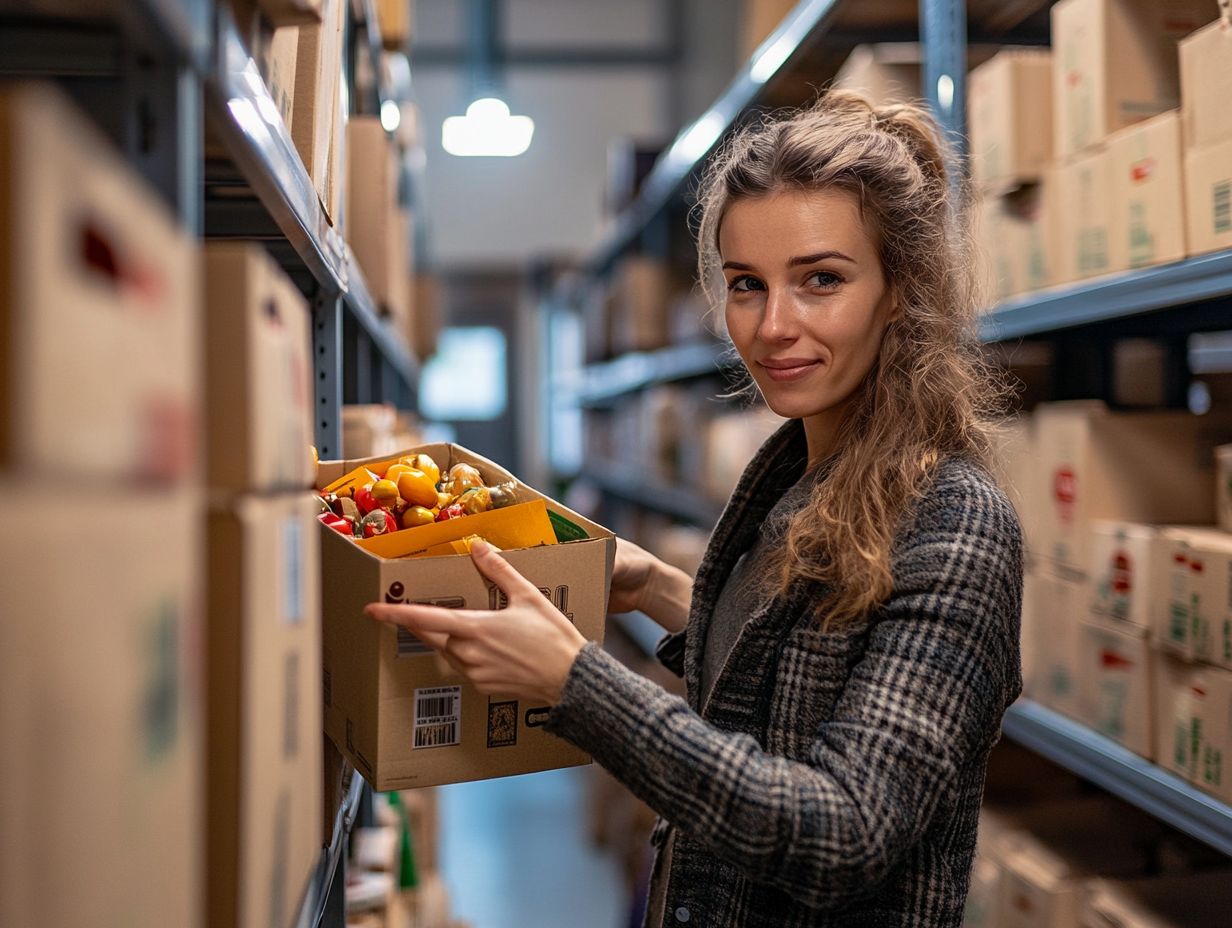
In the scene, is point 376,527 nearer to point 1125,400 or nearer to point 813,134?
point 813,134

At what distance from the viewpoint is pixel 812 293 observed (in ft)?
4.42

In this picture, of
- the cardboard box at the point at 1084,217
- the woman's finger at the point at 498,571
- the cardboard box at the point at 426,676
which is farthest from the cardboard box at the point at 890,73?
the woman's finger at the point at 498,571

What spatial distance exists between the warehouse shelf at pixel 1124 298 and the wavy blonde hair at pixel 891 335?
34 cm

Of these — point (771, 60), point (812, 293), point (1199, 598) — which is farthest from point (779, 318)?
point (771, 60)

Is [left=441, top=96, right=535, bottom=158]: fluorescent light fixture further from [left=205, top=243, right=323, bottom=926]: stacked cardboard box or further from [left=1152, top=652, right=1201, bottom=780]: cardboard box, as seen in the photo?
[left=205, top=243, right=323, bottom=926]: stacked cardboard box

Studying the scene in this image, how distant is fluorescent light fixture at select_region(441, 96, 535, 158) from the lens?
5.47m

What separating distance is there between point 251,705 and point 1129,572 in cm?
156

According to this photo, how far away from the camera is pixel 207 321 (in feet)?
2.10

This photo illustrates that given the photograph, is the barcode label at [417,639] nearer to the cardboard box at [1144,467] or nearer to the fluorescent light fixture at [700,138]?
the cardboard box at [1144,467]

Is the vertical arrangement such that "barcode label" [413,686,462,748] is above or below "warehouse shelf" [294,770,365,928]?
above

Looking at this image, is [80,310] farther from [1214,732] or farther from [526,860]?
[526,860]

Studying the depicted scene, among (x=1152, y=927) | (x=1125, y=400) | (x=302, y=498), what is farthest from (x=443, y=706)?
(x=1125, y=400)

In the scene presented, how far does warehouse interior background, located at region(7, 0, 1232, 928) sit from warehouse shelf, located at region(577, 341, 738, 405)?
0.18 feet

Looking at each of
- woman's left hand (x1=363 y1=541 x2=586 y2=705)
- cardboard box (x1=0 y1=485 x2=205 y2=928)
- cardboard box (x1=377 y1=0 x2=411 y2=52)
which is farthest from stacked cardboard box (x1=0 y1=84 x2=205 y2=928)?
cardboard box (x1=377 y1=0 x2=411 y2=52)
